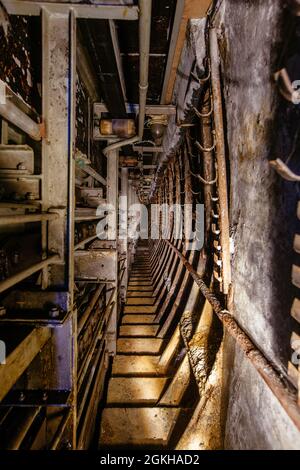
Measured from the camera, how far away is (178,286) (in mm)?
5477

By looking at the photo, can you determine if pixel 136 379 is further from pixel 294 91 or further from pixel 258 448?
pixel 294 91

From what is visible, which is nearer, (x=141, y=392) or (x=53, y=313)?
(x=53, y=313)

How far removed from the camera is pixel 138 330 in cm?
532

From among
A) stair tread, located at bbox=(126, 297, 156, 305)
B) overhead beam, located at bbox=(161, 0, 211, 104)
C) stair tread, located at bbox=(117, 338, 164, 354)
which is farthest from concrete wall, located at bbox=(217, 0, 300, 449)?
stair tread, located at bbox=(126, 297, 156, 305)

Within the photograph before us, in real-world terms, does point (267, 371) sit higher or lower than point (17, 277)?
lower

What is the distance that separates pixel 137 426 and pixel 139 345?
5.71 ft

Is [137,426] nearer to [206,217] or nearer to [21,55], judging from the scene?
[206,217]

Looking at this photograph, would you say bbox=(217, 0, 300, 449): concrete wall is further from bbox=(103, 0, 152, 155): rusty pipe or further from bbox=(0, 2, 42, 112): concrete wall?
bbox=(0, 2, 42, 112): concrete wall

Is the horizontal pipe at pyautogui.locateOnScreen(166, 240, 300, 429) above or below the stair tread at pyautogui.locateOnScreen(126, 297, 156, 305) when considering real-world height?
above

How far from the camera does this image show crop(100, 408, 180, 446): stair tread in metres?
2.91

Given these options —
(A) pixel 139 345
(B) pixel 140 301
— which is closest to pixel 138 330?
(A) pixel 139 345

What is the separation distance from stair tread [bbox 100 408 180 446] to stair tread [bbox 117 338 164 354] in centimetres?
140
